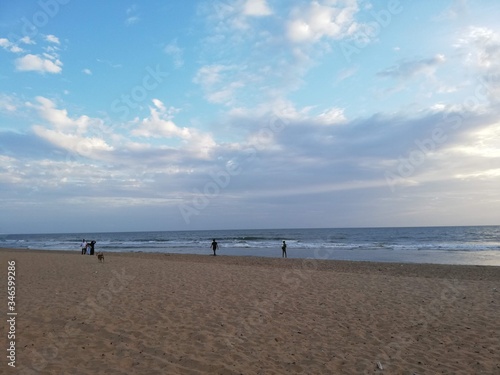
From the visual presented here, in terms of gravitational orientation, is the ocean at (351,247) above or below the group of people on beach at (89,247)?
below

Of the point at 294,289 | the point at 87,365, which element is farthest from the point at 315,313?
the point at 87,365

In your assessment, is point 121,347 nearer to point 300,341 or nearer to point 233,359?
point 233,359

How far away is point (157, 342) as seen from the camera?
688 centimetres

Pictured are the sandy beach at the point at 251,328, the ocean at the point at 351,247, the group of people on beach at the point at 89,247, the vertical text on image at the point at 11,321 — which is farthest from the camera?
the ocean at the point at 351,247

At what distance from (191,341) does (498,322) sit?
301 inches

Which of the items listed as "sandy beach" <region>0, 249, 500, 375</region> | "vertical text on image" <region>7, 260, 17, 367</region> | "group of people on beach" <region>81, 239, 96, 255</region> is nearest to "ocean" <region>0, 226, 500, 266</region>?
"group of people on beach" <region>81, 239, 96, 255</region>

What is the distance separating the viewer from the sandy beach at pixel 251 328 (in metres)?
5.96

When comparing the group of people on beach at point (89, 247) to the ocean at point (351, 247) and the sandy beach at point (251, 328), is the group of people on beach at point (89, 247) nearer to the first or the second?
the ocean at point (351, 247)

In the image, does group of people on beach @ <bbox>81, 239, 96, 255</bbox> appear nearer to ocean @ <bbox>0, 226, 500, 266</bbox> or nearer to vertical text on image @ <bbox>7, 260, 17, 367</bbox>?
ocean @ <bbox>0, 226, 500, 266</bbox>

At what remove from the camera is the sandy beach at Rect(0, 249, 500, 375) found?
5961mm

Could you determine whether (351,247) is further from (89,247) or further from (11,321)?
(11,321)

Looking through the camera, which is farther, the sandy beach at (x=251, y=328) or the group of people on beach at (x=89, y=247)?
the group of people on beach at (x=89, y=247)

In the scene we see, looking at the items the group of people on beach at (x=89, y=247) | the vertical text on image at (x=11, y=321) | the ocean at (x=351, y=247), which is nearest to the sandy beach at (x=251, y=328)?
the vertical text on image at (x=11, y=321)

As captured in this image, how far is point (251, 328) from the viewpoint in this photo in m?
7.95
